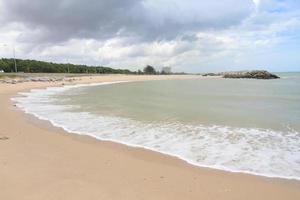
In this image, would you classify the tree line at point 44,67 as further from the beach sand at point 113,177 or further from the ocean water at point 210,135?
the beach sand at point 113,177

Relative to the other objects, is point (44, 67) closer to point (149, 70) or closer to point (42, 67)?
point (42, 67)

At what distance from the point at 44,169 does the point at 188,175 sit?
9.16 feet

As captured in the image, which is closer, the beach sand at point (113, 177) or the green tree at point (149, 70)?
the beach sand at point (113, 177)

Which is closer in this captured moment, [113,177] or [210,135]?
[113,177]

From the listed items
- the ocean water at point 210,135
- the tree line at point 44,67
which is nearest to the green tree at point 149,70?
the tree line at point 44,67

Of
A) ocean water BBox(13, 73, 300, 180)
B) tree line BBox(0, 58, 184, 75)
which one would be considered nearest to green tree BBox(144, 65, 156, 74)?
tree line BBox(0, 58, 184, 75)

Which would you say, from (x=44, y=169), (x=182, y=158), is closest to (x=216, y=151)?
(x=182, y=158)

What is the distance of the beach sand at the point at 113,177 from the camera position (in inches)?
212

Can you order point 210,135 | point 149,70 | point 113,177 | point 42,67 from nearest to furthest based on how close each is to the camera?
point 113,177 → point 210,135 → point 42,67 → point 149,70

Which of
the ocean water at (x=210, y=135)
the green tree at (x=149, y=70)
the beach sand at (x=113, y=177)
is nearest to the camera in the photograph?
the beach sand at (x=113, y=177)

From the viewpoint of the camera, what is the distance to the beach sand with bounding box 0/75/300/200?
5387 mm

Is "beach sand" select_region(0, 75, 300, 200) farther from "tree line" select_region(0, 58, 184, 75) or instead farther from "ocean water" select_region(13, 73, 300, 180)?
"tree line" select_region(0, 58, 184, 75)

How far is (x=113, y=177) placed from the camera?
622 cm

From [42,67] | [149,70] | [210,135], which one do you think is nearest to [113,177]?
[210,135]
